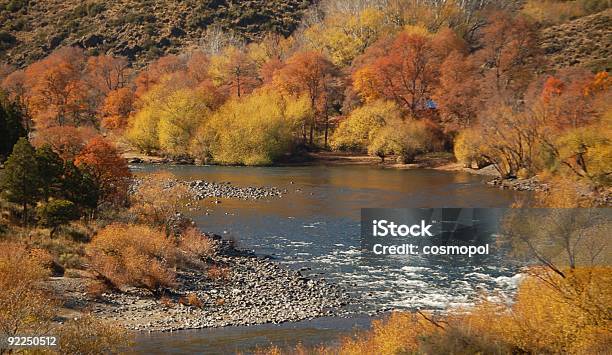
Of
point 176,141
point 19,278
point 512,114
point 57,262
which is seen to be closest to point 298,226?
point 57,262

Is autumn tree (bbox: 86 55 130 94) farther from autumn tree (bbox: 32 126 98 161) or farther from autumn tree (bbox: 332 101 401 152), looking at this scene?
autumn tree (bbox: 32 126 98 161)

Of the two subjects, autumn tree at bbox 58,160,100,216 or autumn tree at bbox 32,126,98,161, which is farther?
autumn tree at bbox 32,126,98,161

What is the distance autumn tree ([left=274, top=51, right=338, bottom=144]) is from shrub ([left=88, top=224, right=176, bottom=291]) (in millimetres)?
42387

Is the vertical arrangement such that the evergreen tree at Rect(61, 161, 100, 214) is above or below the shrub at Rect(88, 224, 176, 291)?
above

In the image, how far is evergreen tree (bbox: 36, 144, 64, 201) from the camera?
26.1m

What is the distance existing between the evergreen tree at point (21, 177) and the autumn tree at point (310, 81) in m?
41.8

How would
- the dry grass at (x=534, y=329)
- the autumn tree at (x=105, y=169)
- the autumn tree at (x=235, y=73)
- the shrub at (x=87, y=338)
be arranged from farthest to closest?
1. the autumn tree at (x=235, y=73)
2. the autumn tree at (x=105, y=169)
3. the dry grass at (x=534, y=329)
4. the shrub at (x=87, y=338)

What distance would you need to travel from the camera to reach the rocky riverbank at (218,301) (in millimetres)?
19359

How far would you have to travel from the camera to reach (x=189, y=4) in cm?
12038

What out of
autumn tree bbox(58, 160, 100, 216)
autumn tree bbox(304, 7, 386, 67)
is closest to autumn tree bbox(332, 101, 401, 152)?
autumn tree bbox(304, 7, 386, 67)

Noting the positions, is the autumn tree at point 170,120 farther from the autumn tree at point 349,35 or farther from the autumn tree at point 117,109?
the autumn tree at point 349,35

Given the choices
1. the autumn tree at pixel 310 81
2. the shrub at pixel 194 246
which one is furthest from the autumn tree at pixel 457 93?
the shrub at pixel 194 246

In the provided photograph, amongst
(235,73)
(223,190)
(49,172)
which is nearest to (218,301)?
(49,172)

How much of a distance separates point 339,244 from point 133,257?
929 cm
